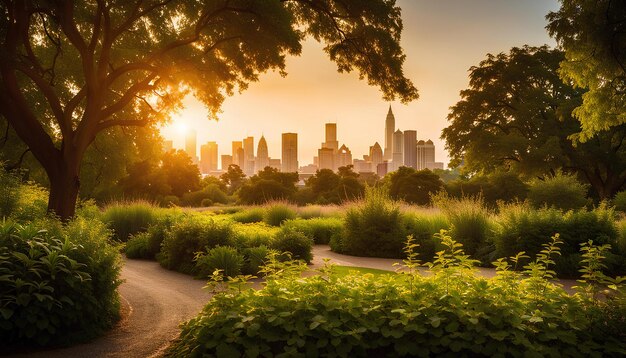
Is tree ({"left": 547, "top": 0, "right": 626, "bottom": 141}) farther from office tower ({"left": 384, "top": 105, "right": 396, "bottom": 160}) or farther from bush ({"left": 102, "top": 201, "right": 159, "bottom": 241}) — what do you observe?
office tower ({"left": 384, "top": 105, "right": 396, "bottom": 160})

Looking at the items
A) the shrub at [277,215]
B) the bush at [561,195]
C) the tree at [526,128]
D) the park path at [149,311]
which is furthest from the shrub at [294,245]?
the tree at [526,128]

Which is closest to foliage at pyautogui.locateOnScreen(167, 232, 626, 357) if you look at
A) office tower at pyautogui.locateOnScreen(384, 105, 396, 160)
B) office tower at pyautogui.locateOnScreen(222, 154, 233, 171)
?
office tower at pyautogui.locateOnScreen(384, 105, 396, 160)

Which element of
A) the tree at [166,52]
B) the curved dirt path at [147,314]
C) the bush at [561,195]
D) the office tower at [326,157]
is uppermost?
the office tower at [326,157]

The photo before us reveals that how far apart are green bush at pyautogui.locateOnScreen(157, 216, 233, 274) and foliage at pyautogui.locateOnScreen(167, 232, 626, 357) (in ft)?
17.7

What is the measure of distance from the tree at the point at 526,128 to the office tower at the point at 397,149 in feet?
176

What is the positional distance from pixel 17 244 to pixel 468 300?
15.8ft

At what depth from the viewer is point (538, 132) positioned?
29.9 m

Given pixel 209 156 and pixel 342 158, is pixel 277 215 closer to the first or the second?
pixel 342 158

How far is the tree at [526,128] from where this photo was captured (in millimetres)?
27859

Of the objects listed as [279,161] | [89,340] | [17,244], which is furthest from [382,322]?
[279,161]

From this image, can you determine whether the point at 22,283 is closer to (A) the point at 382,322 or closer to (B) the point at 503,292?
(A) the point at 382,322

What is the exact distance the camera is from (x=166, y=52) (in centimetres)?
1162

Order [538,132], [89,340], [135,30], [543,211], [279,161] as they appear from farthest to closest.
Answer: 1. [279,161]
2. [538,132]
3. [135,30]
4. [543,211]
5. [89,340]

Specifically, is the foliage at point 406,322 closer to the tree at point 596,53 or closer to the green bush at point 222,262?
the green bush at point 222,262
